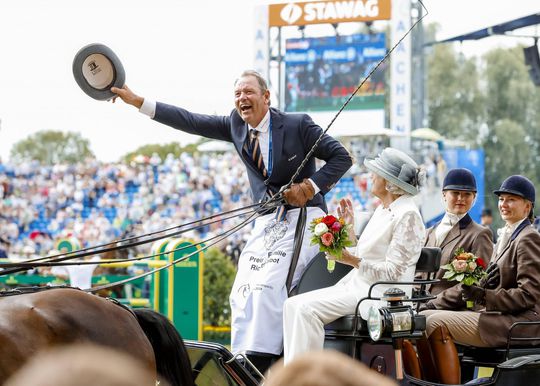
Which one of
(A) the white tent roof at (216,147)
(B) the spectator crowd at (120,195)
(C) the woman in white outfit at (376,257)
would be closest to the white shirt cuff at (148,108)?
(C) the woman in white outfit at (376,257)

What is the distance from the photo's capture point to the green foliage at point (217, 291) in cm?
1391

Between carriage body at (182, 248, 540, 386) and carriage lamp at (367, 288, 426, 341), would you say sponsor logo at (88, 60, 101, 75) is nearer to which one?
carriage body at (182, 248, 540, 386)

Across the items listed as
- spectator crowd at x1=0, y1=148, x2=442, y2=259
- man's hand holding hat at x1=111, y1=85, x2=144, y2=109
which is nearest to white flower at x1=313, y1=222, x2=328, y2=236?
man's hand holding hat at x1=111, y1=85, x2=144, y2=109

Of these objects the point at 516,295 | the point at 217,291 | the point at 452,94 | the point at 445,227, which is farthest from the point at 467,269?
the point at 452,94

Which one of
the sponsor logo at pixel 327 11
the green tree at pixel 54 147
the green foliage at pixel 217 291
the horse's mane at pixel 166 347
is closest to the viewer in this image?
the horse's mane at pixel 166 347

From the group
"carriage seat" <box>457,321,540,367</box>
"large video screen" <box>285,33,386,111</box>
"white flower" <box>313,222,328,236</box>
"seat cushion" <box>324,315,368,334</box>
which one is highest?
"large video screen" <box>285,33,386,111</box>

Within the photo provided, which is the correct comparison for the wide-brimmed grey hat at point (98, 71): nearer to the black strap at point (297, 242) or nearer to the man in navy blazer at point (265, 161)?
the man in navy blazer at point (265, 161)

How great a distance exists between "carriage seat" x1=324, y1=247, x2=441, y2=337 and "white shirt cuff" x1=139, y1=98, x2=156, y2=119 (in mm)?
1630

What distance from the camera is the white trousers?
16.8 feet

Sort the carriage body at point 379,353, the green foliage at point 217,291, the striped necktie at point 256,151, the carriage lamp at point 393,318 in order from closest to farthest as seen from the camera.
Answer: the carriage body at point 379,353 → the carriage lamp at point 393,318 → the striped necktie at point 256,151 → the green foliage at point 217,291

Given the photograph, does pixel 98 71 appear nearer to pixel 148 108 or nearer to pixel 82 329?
pixel 148 108

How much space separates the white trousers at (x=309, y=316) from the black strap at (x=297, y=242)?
9.7 inches

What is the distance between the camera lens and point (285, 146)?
5742 millimetres

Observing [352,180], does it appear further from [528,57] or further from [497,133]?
[497,133]
